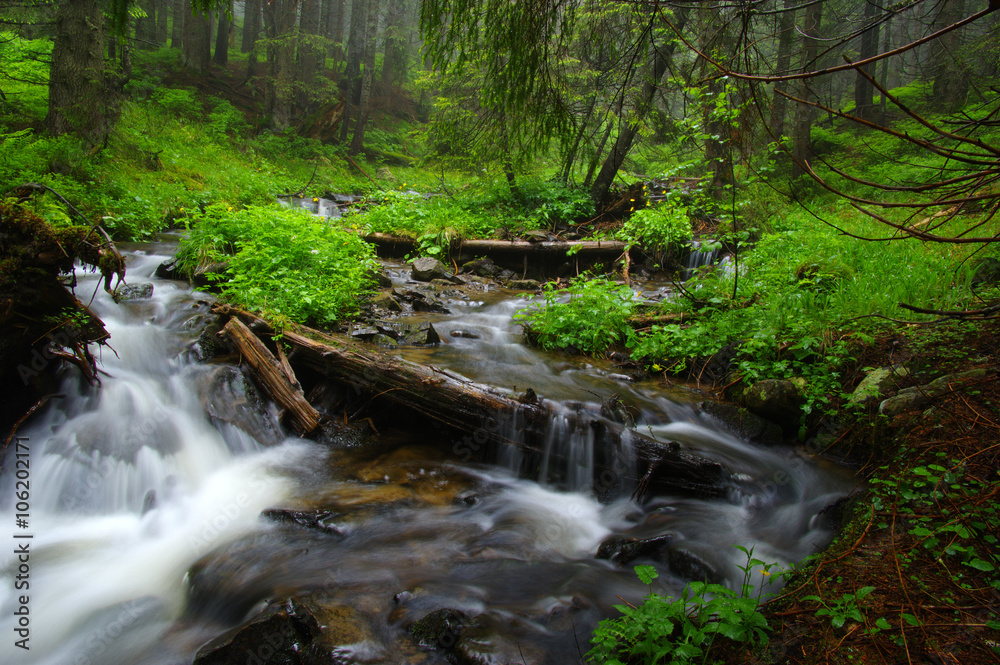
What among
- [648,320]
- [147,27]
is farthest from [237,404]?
[147,27]

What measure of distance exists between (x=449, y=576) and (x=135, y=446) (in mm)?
3158

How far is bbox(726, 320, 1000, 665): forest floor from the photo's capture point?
2168 millimetres

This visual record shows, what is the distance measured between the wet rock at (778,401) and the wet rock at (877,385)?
18.7 inches

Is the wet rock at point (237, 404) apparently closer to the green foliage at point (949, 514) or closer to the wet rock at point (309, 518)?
the wet rock at point (309, 518)

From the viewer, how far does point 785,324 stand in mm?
5883

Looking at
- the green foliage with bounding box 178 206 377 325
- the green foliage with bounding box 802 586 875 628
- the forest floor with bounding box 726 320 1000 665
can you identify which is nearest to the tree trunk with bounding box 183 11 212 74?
the green foliage with bounding box 178 206 377 325

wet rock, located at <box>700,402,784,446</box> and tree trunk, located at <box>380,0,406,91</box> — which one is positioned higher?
tree trunk, located at <box>380,0,406,91</box>

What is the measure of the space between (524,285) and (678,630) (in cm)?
898

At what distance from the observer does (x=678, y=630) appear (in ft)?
8.40

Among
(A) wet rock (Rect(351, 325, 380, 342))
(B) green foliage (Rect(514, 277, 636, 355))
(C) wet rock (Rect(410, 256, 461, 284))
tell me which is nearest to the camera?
(A) wet rock (Rect(351, 325, 380, 342))

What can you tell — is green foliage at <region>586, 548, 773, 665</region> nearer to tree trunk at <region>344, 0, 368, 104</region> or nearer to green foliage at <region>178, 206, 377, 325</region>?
green foliage at <region>178, 206, 377, 325</region>

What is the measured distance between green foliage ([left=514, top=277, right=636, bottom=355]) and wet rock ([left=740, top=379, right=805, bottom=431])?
2179 millimetres

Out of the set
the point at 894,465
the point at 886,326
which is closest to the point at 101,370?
the point at 894,465

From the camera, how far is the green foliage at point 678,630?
2.33m
